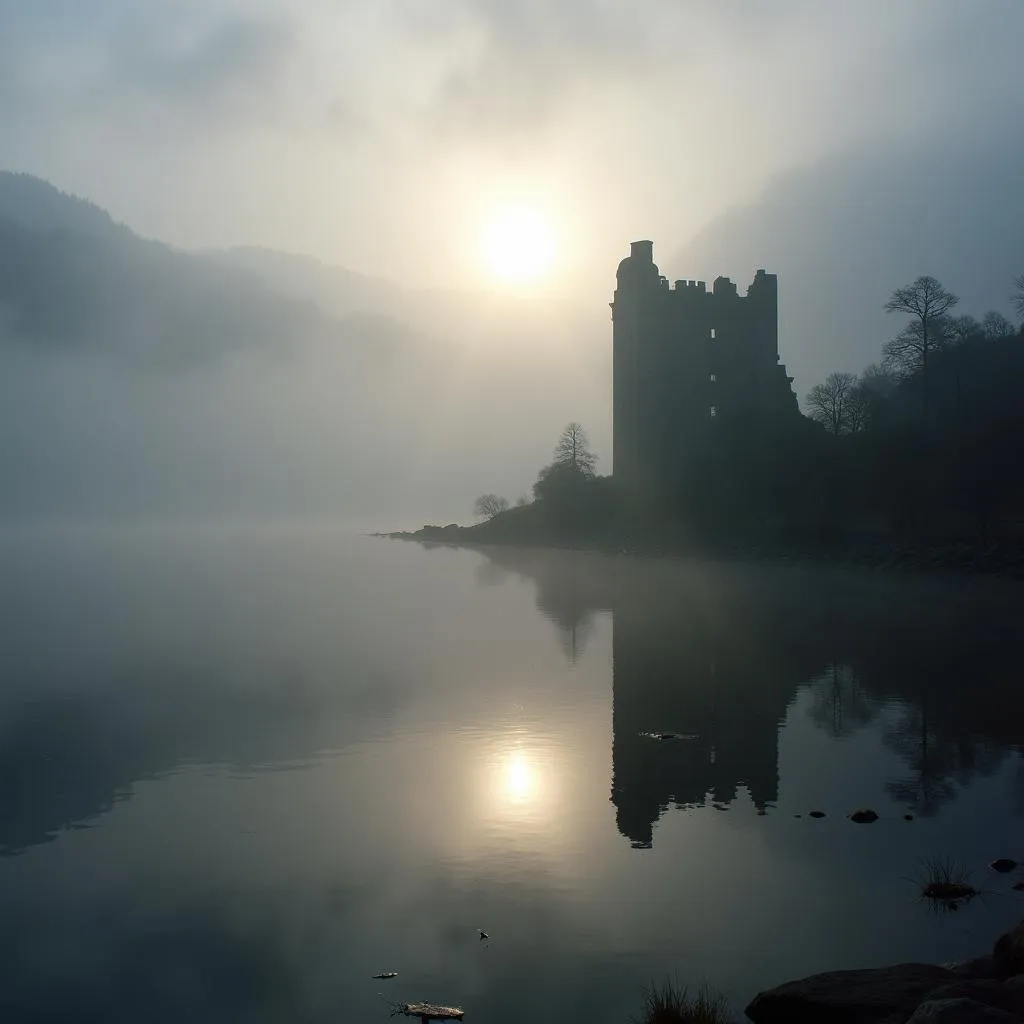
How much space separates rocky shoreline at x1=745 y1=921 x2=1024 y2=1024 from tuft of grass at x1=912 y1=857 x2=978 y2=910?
71.6 inches

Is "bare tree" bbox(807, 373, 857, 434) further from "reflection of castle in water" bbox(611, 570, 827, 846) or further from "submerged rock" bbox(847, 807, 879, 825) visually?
"submerged rock" bbox(847, 807, 879, 825)

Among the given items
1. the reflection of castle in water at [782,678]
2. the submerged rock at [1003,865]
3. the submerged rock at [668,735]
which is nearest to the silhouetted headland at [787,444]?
the reflection of castle in water at [782,678]

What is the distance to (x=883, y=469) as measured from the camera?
5422 cm

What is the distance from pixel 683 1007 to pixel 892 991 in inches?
55.7

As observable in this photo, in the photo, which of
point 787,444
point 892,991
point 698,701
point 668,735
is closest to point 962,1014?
point 892,991

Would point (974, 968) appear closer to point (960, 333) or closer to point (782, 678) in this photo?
point (782, 678)

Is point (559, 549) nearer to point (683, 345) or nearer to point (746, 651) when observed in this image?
point (683, 345)

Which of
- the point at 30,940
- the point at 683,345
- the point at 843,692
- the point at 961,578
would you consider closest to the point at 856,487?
the point at 961,578

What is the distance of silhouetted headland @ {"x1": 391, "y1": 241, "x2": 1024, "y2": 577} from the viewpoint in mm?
50156

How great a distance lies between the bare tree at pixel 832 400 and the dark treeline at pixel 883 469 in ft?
0.64

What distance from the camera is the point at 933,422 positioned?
2427 inches

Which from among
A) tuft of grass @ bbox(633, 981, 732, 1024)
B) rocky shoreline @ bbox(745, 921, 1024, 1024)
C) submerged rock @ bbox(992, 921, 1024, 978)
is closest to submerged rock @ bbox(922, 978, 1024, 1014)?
rocky shoreline @ bbox(745, 921, 1024, 1024)

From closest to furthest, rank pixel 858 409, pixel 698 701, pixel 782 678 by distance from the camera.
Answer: pixel 698 701 < pixel 782 678 < pixel 858 409

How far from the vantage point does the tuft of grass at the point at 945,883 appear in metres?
9.28
